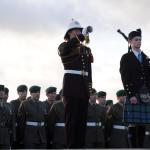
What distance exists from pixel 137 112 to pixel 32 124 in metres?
5.89

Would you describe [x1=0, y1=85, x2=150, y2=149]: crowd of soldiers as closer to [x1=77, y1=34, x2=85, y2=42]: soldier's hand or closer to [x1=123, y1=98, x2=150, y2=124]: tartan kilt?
[x1=123, y1=98, x2=150, y2=124]: tartan kilt

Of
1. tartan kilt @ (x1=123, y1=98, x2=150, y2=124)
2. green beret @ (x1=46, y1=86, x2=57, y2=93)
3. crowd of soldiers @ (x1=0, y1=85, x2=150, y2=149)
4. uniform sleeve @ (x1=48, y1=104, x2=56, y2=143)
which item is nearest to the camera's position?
tartan kilt @ (x1=123, y1=98, x2=150, y2=124)

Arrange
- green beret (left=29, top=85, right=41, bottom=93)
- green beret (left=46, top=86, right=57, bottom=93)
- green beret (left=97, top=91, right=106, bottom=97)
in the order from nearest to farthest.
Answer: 1. green beret (left=29, top=85, right=41, bottom=93)
2. green beret (left=46, top=86, right=57, bottom=93)
3. green beret (left=97, top=91, right=106, bottom=97)

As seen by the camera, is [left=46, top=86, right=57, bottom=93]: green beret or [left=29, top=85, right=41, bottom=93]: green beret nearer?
[left=29, top=85, right=41, bottom=93]: green beret

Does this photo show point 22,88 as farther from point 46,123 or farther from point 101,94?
point 101,94

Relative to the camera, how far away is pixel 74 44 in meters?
9.23

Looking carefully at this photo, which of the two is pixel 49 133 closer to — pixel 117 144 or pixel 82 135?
pixel 117 144

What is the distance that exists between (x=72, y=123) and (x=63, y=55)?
107cm

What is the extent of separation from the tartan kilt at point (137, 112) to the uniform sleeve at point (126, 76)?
224 millimetres

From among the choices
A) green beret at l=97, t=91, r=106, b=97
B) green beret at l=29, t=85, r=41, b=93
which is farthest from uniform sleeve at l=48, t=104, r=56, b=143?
green beret at l=97, t=91, r=106, b=97

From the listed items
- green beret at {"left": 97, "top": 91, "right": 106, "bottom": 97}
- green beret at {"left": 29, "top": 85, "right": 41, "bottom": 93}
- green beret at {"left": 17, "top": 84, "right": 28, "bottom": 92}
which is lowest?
green beret at {"left": 29, "top": 85, "right": 41, "bottom": 93}

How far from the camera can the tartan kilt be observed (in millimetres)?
10164

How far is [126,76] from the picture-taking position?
33.2 ft

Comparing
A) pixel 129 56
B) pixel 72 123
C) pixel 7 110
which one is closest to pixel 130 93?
pixel 129 56
